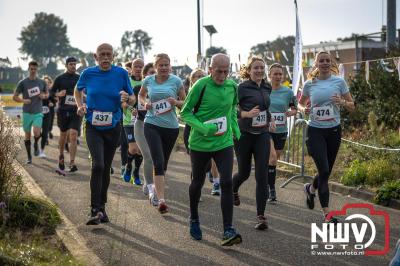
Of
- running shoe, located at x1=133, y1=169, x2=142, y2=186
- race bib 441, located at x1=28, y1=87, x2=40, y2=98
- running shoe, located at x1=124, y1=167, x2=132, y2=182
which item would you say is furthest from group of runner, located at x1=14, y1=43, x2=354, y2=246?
race bib 441, located at x1=28, y1=87, x2=40, y2=98

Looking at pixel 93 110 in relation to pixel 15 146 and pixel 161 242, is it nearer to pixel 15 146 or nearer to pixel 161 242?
pixel 15 146

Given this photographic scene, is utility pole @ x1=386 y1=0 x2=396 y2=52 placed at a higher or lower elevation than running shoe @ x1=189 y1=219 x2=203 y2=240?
higher

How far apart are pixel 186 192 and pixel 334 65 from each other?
11.0 ft

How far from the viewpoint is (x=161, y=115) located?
887 cm

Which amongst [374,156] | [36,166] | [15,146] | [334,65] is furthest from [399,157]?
[36,166]

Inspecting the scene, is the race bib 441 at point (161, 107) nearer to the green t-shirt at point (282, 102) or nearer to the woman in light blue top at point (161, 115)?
the woman in light blue top at point (161, 115)

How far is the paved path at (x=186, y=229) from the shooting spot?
651 centimetres

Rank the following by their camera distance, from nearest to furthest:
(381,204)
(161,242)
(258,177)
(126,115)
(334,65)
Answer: (161,242)
(258,177)
(334,65)
(381,204)
(126,115)

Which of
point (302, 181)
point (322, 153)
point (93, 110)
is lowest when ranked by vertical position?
point (302, 181)

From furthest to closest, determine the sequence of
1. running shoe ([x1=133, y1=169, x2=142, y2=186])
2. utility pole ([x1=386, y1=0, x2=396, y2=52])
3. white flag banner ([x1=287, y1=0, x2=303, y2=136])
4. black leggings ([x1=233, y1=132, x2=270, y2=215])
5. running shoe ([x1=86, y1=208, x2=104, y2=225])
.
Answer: utility pole ([x1=386, y1=0, x2=396, y2=52]) → white flag banner ([x1=287, y1=0, x2=303, y2=136]) → running shoe ([x1=133, y1=169, x2=142, y2=186]) → running shoe ([x1=86, y1=208, x2=104, y2=225]) → black leggings ([x1=233, y1=132, x2=270, y2=215])

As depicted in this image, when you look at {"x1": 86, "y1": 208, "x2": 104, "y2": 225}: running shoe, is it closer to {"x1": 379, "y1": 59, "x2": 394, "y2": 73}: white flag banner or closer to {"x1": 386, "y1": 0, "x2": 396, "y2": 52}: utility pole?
{"x1": 379, "y1": 59, "x2": 394, "y2": 73}: white flag banner

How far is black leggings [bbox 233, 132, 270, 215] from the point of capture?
7.75 meters

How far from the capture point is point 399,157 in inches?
435

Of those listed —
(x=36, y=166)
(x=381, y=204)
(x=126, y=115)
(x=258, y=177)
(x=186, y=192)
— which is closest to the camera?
(x=258, y=177)
